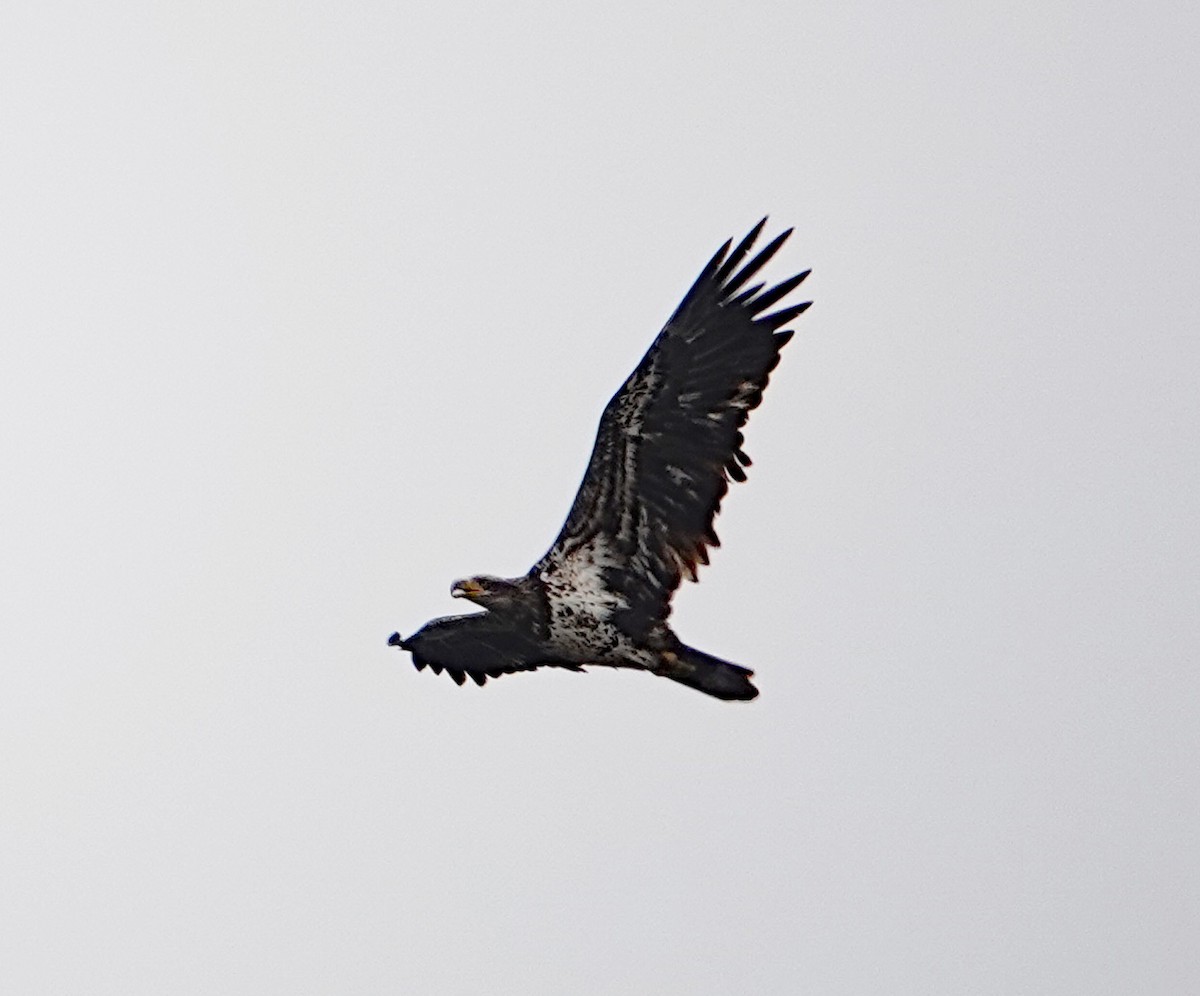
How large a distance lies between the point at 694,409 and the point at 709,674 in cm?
206

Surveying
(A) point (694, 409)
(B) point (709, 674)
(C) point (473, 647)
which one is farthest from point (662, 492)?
(C) point (473, 647)

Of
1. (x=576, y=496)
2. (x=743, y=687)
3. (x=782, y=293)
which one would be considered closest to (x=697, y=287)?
(x=782, y=293)

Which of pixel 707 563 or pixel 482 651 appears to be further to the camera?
pixel 482 651

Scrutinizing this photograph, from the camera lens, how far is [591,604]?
19250 millimetres

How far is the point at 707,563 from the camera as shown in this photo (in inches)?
740

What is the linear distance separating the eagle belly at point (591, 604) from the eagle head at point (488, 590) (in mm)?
373

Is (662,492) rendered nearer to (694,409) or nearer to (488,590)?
(694,409)

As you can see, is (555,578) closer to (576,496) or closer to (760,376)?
(576,496)

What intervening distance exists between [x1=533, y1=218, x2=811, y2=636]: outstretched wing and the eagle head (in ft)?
4.02

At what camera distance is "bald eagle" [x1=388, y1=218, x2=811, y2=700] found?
18406 mm

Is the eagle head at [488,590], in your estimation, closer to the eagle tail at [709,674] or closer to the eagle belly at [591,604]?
the eagle belly at [591,604]

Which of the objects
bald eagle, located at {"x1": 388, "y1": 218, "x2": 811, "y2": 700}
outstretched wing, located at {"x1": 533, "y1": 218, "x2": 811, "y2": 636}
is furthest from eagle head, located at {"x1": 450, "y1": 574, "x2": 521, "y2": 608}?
outstretched wing, located at {"x1": 533, "y1": 218, "x2": 811, "y2": 636}

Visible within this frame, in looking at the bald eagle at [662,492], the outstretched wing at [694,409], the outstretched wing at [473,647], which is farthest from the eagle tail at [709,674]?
the outstretched wing at [473,647]

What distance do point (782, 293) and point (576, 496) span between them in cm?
218
